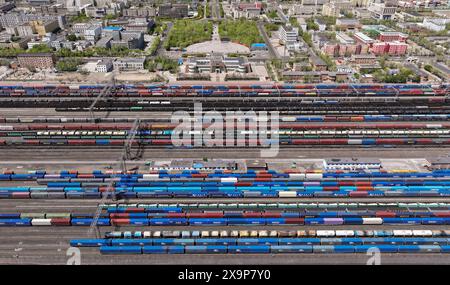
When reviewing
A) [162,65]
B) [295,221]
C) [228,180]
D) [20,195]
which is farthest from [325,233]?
[162,65]

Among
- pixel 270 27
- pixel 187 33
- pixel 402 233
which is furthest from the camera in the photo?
pixel 270 27

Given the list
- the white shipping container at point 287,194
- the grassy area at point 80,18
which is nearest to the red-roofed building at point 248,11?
the grassy area at point 80,18

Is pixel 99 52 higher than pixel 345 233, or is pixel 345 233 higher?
pixel 99 52

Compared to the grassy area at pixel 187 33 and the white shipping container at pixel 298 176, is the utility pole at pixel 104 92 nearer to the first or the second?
the grassy area at pixel 187 33

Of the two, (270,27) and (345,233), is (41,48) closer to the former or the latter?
(270,27)

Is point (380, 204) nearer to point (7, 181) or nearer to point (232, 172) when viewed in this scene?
point (232, 172)

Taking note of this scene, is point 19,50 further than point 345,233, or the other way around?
point 19,50

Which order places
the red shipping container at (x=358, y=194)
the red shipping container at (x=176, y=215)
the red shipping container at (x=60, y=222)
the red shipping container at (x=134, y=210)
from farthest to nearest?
the red shipping container at (x=358, y=194), the red shipping container at (x=134, y=210), the red shipping container at (x=176, y=215), the red shipping container at (x=60, y=222)
